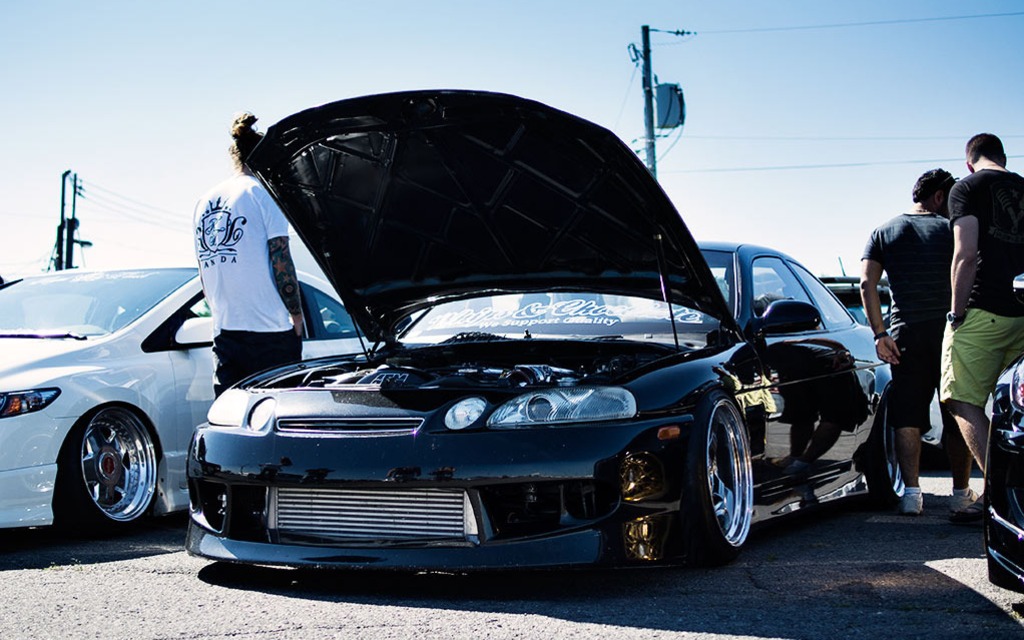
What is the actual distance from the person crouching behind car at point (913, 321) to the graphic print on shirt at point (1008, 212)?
55 cm

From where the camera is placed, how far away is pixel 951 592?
429 cm

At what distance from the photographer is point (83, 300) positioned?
22.6ft

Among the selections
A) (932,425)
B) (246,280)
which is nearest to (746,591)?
(246,280)

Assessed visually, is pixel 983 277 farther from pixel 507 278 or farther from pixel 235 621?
pixel 235 621

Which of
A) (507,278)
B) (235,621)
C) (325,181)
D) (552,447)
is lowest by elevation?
(235,621)

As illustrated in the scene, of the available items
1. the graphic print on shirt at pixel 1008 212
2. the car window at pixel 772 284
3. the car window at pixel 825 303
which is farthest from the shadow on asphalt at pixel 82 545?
the graphic print on shirt at pixel 1008 212

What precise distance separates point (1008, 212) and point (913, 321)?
794 millimetres

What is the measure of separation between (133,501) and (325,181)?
202 centimetres

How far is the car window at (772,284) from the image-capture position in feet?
20.0

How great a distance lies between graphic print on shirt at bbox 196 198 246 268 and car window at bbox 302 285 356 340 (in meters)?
1.21

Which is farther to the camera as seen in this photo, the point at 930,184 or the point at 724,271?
the point at 930,184

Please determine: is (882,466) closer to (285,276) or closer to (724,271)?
(724,271)

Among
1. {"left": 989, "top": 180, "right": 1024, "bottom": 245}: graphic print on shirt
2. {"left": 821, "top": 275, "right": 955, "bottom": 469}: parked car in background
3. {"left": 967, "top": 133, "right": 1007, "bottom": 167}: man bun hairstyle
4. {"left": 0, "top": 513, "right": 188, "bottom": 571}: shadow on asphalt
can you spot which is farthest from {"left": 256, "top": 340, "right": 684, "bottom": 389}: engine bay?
{"left": 821, "top": 275, "right": 955, "bottom": 469}: parked car in background

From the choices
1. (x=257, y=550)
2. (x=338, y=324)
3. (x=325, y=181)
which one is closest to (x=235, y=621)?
(x=257, y=550)
